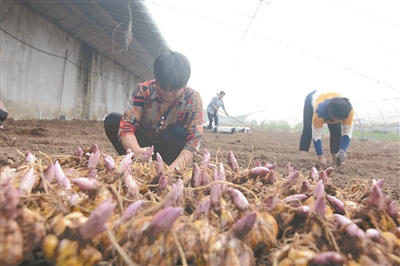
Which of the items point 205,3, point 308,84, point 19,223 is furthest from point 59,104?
point 308,84

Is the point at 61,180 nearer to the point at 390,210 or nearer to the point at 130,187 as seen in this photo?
the point at 130,187

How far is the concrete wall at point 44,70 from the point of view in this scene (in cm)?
667

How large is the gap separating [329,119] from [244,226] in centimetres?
372

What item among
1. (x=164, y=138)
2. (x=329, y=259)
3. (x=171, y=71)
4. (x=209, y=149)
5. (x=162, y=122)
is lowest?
(x=209, y=149)

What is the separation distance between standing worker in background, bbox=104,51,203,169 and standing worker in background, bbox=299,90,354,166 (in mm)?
2167

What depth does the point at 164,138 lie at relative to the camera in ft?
8.84

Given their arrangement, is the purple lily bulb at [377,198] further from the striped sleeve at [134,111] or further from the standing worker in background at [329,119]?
the standing worker in background at [329,119]

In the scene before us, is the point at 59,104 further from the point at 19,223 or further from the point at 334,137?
the point at 19,223

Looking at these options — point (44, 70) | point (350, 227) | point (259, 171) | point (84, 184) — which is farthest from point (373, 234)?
point (44, 70)

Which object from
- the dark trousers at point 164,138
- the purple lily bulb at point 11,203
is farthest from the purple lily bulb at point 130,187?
the dark trousers at point 164,138

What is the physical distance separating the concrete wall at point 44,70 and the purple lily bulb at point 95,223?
731 centimetres

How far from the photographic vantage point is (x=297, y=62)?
13227mm

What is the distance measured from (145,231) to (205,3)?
8.49 m

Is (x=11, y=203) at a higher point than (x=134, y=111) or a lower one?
lower
